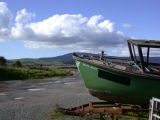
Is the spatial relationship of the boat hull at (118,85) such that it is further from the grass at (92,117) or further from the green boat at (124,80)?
the grass at (92,117)

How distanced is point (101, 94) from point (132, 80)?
173cm

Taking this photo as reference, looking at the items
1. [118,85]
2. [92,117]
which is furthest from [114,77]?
[92,117]

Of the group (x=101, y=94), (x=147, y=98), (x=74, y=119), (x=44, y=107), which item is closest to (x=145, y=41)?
(x=147, y=98)

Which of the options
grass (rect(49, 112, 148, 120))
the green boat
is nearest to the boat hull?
the green boat

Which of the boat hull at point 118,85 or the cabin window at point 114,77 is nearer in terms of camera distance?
the boat hull at point 118,85

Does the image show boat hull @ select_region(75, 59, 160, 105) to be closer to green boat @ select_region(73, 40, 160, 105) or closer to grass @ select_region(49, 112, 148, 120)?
green boat @ select_region(73, 40, 160, 105)

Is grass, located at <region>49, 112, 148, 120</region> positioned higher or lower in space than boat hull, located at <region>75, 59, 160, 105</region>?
Answer: lower

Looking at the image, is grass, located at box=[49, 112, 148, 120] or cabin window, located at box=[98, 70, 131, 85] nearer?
grass, located at box=[49, 112, 148, 120]

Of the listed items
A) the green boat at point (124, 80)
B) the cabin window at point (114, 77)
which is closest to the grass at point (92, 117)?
the green boat at point (124, 80)

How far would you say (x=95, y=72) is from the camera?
32.0 ft

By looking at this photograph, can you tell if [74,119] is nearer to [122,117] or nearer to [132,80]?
[122,117]

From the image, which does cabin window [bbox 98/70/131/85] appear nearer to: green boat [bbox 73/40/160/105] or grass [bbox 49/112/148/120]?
green boat [bbox 73/40/160/105]

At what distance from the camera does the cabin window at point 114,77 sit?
9.25m

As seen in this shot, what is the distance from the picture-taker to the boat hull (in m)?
9.02
